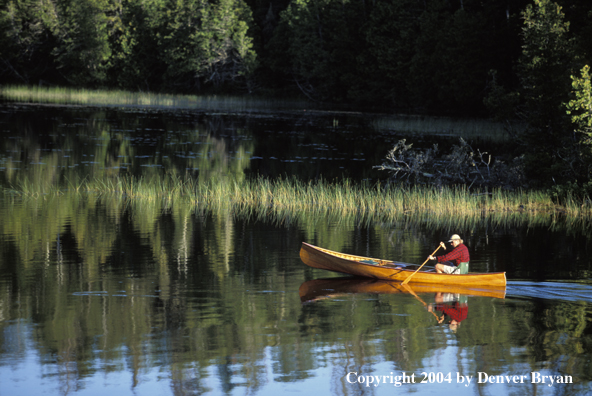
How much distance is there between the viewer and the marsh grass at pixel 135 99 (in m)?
68.7

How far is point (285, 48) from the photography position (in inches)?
3182

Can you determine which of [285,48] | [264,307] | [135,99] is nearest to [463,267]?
[264,307]

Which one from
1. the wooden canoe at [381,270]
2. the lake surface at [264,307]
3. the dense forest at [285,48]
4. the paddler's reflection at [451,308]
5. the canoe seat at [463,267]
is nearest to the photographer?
the lake surface at [264,307]

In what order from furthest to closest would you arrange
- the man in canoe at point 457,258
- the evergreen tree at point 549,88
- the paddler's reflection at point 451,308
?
the evergreen tree at point 549,88, the man in canoe at point 457,258, the paddler's reflection at point 451,308

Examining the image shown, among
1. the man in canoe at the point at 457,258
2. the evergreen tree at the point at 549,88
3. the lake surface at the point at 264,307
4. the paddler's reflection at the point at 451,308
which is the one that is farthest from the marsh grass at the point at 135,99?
the paddler's reflection at the point at 451,308

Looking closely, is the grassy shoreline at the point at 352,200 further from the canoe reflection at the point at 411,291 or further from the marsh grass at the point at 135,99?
the marsh grass at the point at 135,99

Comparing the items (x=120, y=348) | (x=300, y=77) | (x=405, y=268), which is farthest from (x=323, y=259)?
(x=300, y=77)

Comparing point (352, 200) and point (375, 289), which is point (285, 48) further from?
point (375, 289)

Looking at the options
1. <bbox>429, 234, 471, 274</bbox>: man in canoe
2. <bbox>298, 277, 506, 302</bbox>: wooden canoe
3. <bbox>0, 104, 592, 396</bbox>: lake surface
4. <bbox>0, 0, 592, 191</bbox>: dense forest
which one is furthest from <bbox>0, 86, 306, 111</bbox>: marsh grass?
<bbox>429, 234, 471, 274</bbox>: man in canoe

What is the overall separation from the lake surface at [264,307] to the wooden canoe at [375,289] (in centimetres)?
6

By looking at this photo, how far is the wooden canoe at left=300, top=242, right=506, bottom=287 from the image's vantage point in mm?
13312

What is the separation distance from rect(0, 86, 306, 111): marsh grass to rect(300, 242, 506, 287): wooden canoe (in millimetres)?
54497

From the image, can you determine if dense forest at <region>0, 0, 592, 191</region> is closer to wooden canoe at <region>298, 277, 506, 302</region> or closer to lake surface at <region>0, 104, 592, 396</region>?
lake surface at <region>0, 104, 592, 396</region>

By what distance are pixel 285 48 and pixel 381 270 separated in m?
69.4
